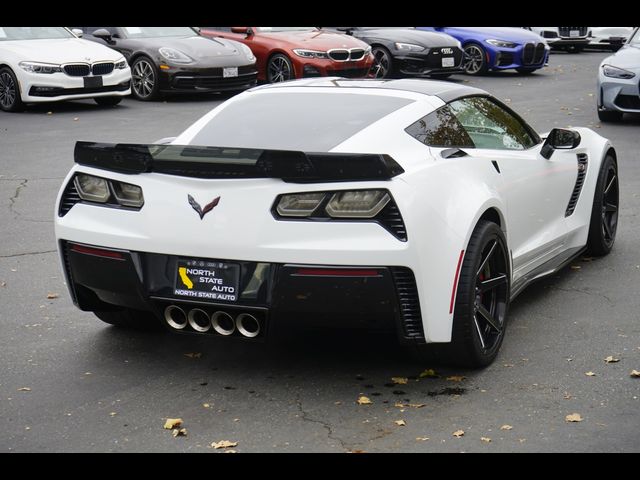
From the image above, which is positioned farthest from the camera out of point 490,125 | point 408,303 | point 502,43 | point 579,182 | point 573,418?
point 502,43

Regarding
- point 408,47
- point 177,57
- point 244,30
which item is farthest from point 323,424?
point 408,47

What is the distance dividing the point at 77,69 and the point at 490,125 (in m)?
11.2

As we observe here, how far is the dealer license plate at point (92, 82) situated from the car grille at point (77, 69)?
0.40 ft

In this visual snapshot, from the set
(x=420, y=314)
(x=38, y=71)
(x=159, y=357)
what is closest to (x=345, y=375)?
(x=420, y=314)

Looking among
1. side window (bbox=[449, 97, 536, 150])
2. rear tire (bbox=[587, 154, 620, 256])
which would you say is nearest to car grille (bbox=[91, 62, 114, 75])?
rear tire (bbox=[587, 154, 620, 256])

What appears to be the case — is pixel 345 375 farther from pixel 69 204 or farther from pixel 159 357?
pixel 69 204

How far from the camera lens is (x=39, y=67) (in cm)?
1617

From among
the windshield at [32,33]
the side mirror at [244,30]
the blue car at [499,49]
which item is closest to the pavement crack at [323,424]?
the windshield at [32,33]

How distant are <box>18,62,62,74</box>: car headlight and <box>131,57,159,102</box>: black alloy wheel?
6.07 feet

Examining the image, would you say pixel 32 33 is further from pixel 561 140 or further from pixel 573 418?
pixel 573 418

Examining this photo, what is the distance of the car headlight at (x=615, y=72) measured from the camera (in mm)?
14344

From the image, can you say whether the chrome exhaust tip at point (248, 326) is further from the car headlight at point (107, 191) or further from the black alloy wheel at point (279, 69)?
the black alloy wheel at point (279, 69)
